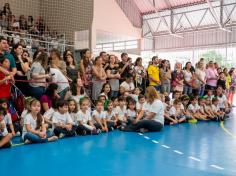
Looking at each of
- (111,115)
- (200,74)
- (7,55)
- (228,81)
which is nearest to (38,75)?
(7,55)

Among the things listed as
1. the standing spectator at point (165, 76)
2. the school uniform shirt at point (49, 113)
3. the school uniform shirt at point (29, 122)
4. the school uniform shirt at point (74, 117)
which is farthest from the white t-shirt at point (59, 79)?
the standing spectator at point (165, 76)

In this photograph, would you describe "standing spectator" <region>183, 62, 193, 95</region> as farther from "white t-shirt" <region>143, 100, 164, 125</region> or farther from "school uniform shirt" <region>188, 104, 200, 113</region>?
"white t-shirt" <region>143, 100, 164, 125</region>

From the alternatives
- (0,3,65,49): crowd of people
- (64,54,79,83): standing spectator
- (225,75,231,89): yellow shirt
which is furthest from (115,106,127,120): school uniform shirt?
(225,75,231,89): yellow shirt

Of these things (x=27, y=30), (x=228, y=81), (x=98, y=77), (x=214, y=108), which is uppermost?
(x=27, y=30)

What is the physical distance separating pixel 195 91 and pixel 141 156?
21.9ft

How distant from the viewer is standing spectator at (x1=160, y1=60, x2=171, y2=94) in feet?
32.5

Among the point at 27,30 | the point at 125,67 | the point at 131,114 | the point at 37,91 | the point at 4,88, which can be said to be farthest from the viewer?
the point at 27,30

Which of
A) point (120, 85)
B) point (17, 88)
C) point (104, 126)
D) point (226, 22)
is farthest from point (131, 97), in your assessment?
point (226, 22)

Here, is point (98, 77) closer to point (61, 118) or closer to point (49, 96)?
point (49, 96)

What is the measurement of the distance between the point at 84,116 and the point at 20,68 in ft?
5.62

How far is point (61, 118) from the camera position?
6.33 meters

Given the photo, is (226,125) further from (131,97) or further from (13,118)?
(13,118)

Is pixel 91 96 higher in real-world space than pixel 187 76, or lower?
lower

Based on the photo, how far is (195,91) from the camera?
36.0 feet
